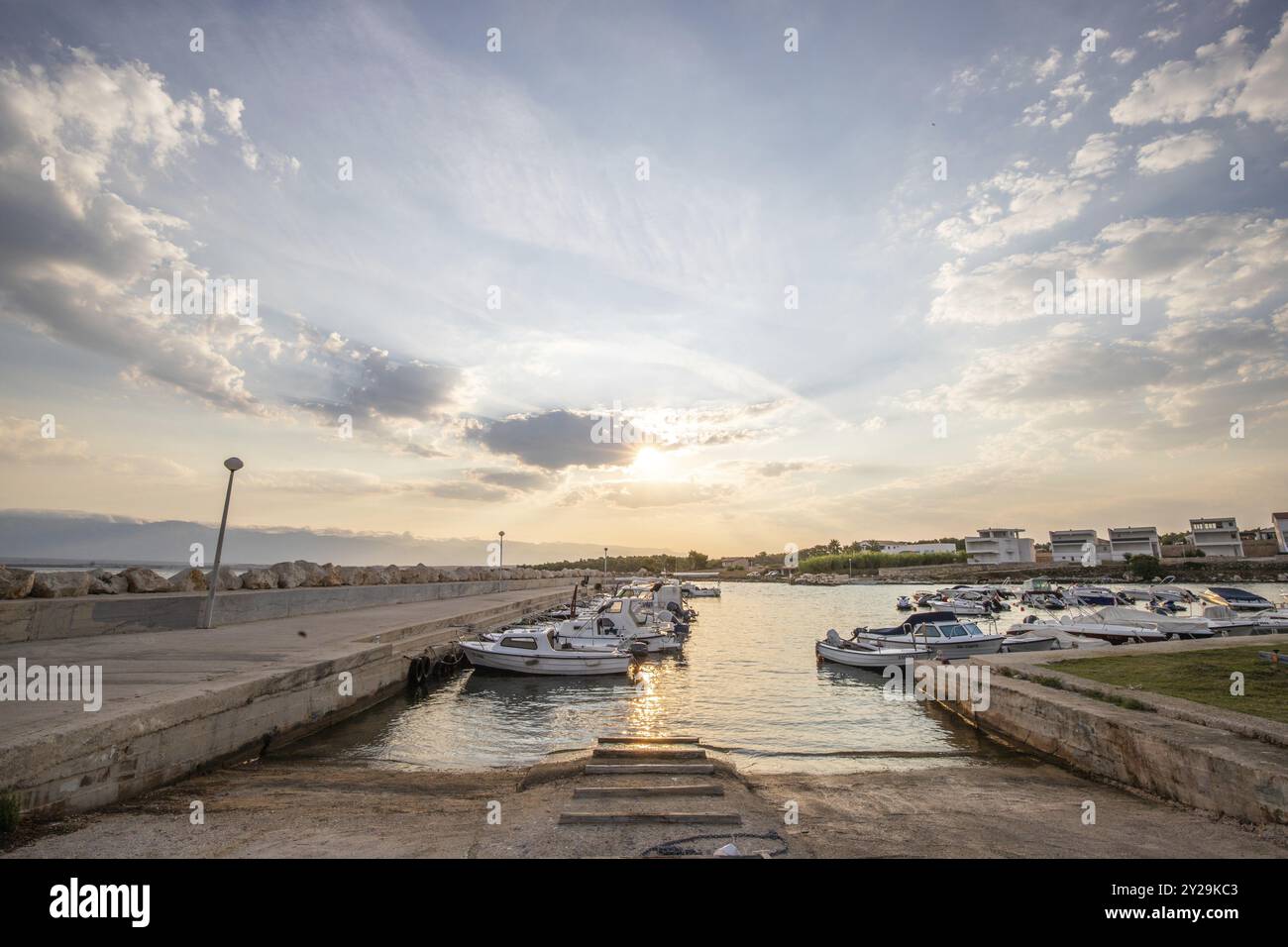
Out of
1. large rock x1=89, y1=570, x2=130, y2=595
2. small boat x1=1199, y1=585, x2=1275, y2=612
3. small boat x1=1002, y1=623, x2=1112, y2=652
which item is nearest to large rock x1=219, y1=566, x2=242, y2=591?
large rock x1=89, y1=570, x2=130, y2=595

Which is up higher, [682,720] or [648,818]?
[648,818]

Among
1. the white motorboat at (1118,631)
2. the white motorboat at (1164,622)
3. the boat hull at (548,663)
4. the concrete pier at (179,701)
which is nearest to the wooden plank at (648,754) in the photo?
the concrete pier at (179,701)

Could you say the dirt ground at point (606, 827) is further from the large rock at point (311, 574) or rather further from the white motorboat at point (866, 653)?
the large rock at point (311, 574)

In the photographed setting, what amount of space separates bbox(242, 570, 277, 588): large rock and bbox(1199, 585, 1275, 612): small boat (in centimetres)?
4790

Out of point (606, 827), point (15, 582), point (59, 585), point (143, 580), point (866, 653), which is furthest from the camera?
point (866, 653)

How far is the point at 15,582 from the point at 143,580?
456 cm

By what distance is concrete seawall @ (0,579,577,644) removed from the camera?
14.6m

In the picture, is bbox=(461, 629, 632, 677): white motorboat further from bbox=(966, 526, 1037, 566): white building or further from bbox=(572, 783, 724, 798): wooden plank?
bbox=(966, 526, 1037, 566): white building

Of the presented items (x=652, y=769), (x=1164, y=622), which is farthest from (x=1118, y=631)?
(x=652, y=769)

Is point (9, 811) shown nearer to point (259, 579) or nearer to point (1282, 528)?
point (259, 579)

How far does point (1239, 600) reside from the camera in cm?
3519

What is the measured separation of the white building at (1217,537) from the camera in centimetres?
13450
